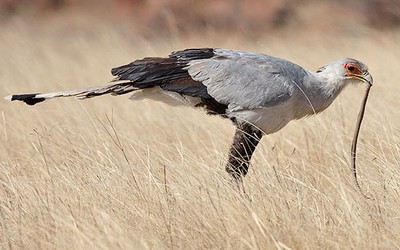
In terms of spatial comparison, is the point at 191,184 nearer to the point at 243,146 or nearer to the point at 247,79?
the point at 243,146

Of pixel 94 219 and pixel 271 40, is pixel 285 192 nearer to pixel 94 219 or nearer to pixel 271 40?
pixel 94 219

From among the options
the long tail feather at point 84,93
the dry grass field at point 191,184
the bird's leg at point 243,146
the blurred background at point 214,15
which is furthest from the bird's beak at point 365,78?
the blurred background at point 214,15

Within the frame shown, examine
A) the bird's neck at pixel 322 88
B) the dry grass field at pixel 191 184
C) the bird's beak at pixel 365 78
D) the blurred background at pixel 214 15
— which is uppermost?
the blurred background at pixel 214 15

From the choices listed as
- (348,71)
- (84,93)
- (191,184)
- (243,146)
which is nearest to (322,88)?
(348,71)

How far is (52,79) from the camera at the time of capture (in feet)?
32.2

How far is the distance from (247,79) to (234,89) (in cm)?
10

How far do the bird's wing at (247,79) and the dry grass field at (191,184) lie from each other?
14.9 inches

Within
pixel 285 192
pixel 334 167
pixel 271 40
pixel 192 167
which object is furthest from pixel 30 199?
pixel 271 40

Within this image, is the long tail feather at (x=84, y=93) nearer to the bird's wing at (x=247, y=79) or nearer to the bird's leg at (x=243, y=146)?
the bird's wing at (x=247, y=79)

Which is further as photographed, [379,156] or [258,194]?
[379,156]

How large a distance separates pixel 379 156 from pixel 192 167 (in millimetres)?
1083

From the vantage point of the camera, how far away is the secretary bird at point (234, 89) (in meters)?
5.04

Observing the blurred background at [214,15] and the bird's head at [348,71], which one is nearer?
the bird's head at [348,71]

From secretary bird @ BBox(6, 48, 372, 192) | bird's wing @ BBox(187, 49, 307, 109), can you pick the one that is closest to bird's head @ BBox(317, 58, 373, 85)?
secretary bird @ BBox(6, 48, 372, 192)
